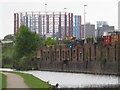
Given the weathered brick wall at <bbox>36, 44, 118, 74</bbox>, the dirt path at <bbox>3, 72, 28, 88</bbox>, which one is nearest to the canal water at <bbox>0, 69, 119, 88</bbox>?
the dirt path at <bbox>3, 72, 28, 88</bbox>

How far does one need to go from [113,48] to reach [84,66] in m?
14.4

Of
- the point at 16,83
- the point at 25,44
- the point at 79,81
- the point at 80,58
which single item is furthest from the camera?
the point at 25,44

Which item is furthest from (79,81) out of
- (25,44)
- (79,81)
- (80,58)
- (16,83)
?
(25,44)

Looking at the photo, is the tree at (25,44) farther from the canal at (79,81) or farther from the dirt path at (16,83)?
the dirt path at (16,83)

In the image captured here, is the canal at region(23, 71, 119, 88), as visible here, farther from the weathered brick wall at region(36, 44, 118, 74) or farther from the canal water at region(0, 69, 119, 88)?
the weathered brick wall at region(36, 44, 118, 74)

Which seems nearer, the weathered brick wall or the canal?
the canal

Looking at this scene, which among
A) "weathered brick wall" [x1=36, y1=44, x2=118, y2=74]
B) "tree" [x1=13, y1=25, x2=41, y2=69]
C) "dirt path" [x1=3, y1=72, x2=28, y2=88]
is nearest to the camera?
"dirt path" [x1=3, y1=72, x2=28, y2=88]

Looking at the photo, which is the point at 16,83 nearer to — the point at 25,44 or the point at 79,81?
the point at 79,81

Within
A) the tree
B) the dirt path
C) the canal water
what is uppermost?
the tree

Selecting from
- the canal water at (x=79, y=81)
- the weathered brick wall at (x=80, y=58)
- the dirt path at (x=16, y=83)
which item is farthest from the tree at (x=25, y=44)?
the dirt path at (x=16, y=83)

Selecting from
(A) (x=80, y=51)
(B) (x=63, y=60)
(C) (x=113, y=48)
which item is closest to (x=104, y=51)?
(C) (x=113, y=48)

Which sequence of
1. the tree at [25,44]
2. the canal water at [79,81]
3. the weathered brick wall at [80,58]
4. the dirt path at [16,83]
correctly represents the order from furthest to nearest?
the tree at [25,44]
the weathered brick wall at [80,58]
the canal water at [79,81]
the dirt path at [16,83]

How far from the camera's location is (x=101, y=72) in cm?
12394

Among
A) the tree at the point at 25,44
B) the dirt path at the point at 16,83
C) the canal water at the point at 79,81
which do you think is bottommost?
the canal water at the point at 79,81
